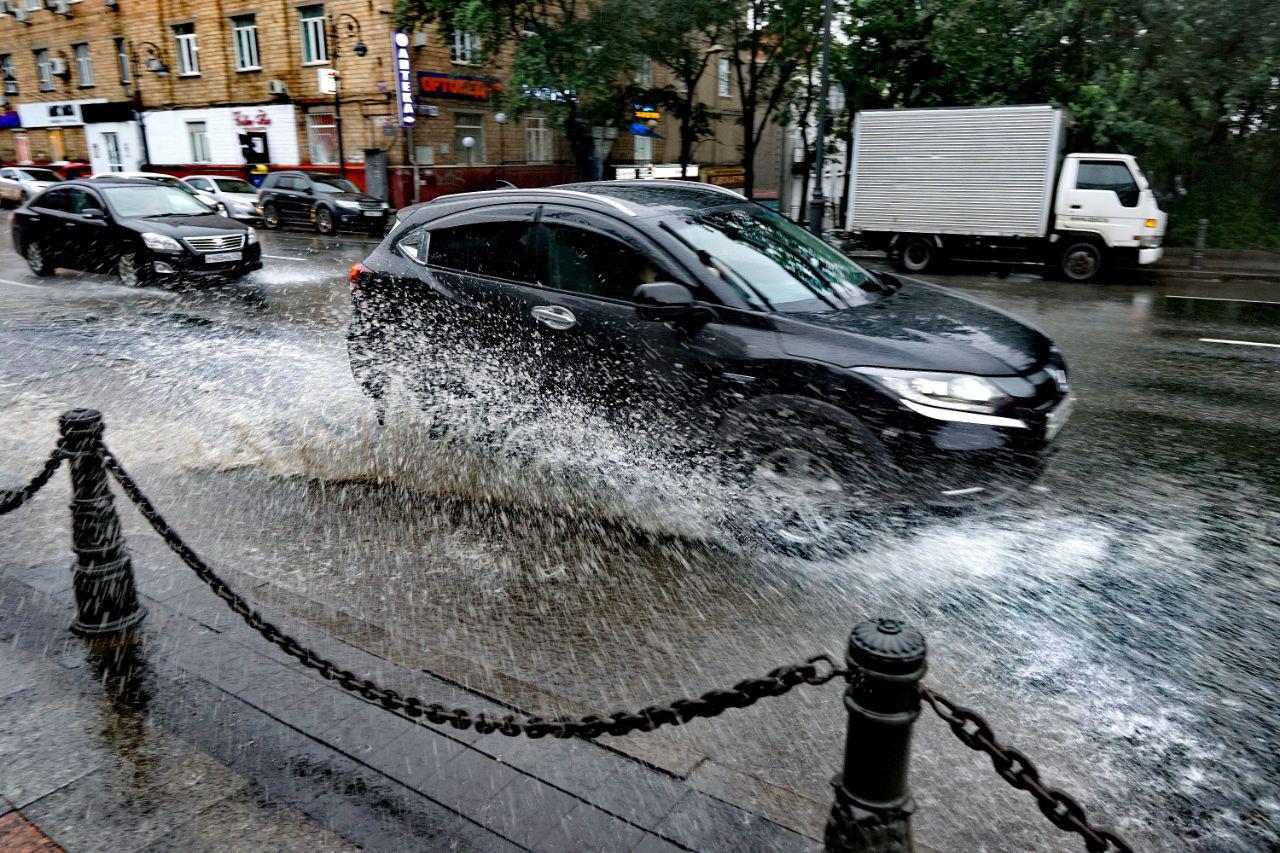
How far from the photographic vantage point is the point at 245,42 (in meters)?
32.0

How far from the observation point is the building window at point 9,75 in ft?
139

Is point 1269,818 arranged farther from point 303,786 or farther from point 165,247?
point 165,247

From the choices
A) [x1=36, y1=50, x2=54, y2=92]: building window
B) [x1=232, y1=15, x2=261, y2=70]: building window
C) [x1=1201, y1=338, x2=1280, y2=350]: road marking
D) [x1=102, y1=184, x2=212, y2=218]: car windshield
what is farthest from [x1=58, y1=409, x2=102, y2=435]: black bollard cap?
[x1=36, y1=50, x2=54, y2=92]: building window

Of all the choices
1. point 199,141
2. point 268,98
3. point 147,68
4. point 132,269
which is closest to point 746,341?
point 132,269

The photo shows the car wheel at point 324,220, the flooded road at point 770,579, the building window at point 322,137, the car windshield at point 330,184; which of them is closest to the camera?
the flooded road at point 770,579

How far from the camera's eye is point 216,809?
8.74 feet

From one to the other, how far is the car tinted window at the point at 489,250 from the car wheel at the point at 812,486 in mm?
1859

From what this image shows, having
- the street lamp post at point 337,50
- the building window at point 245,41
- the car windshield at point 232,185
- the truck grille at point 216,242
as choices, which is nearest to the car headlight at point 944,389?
the truck grille at point 216,242

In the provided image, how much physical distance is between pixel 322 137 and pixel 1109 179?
82.2 feet

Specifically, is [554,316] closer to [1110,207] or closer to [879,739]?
[879,739]

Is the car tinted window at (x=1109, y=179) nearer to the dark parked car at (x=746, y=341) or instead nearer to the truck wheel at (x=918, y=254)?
the truck wheel at (x=918, y=254)

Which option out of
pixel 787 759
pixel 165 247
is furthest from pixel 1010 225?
pixel 787 759

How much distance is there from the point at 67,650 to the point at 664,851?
266cm

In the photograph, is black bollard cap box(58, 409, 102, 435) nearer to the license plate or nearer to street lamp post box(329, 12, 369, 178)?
the license plate
